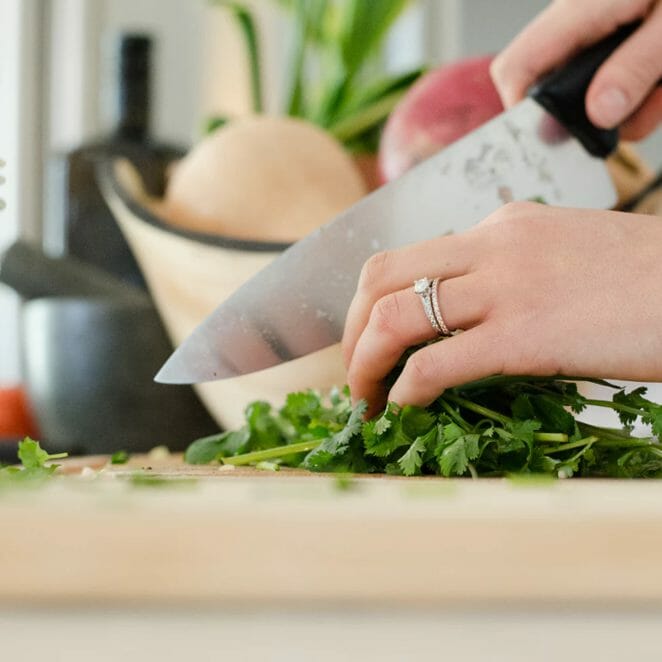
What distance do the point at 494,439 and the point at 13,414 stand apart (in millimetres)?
1068

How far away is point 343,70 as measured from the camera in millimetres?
1763

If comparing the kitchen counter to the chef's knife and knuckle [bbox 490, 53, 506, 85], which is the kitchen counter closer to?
the chef's knife

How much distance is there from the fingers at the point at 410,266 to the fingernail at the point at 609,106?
30 centimetres

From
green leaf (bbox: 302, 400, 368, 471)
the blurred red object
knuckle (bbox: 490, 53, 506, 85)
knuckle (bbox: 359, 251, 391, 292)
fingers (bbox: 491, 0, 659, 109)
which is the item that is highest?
fingers (bbox: 491, 0, 659, 109)

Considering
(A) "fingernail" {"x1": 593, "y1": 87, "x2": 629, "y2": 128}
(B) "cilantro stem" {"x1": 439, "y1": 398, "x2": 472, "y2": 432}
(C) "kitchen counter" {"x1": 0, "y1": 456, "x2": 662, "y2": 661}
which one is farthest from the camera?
(A) "fingernail" {"x1": 593, "y1": 87, "x2": 629, "y2": 128}

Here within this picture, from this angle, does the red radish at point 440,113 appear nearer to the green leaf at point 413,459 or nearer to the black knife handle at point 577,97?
the black knife handle at point 577,97

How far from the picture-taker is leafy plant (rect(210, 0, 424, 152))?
1.58 meters

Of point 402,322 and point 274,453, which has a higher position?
point 402,322

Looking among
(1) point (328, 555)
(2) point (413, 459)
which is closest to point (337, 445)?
(2) point (413, 459)

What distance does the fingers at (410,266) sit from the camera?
624mm

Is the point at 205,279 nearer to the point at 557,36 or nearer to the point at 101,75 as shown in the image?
the point at 557,36

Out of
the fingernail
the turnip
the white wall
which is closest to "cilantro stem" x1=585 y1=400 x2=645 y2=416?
the fingernail

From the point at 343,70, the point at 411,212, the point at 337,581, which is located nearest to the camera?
the point at 337,581

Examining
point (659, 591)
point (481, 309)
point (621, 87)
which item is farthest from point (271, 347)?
point (659, 591)
